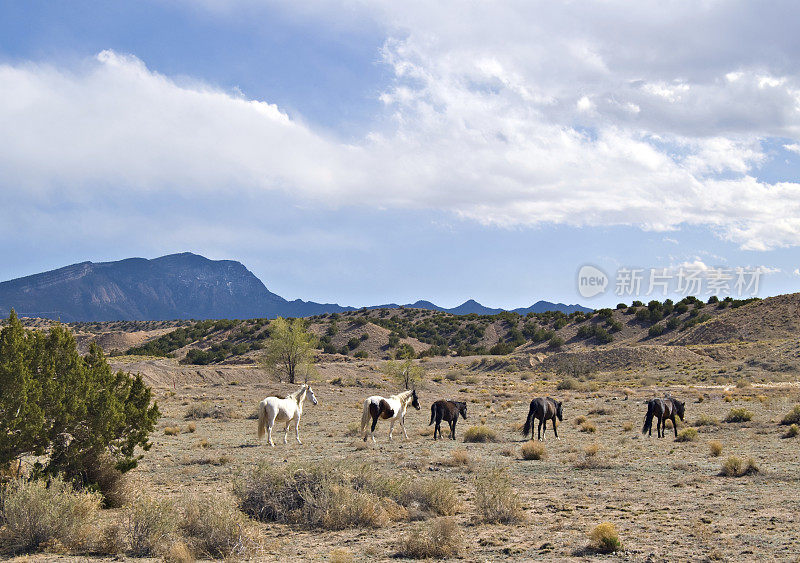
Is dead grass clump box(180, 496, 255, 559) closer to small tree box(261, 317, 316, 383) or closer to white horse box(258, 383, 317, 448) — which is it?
white horse box(258, 383, 317, 448)

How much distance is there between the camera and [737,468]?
48.8 feet

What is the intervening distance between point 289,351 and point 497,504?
40.1 meters

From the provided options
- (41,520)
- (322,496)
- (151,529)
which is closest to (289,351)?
(322,496)

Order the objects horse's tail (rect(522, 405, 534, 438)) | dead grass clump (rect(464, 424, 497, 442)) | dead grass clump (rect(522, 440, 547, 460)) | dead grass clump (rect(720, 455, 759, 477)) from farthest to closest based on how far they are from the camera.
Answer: dead grass clump (rect(464, 424, 497, 442))
horse's tail (rect(522, 405, 534, 438))
dead grass clump (rect(522, 440, 547, 460))
dead grass clump (rect(720, 455, 759, 477))

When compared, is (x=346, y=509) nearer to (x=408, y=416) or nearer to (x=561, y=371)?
(x=408, y=416)

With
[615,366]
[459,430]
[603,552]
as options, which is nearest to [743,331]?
[615,366]

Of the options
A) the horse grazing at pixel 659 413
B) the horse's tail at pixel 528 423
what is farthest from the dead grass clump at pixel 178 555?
the horse grazing at pixel 659 413

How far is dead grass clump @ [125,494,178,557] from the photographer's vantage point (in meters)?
8.97

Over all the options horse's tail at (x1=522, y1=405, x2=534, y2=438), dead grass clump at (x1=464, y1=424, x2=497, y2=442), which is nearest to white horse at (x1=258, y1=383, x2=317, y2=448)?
dead grass clump at (x1=464, y1=424, x2=497, y2=442)

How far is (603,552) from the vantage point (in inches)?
358

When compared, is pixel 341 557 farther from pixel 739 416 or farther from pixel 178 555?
pixel 739 416

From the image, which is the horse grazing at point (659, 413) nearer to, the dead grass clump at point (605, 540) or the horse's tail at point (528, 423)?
the horse's tail at point (528, 423)

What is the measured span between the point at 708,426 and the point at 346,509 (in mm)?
20185

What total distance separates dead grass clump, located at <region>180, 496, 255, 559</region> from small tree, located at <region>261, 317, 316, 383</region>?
131 feet
